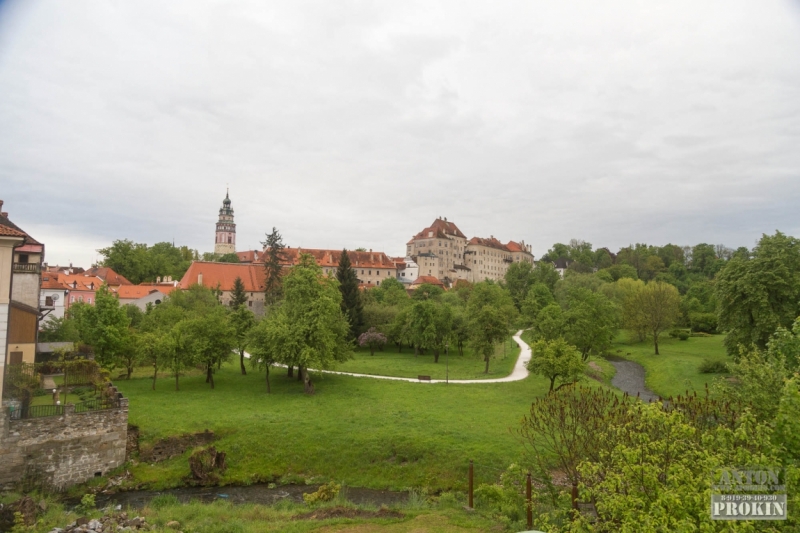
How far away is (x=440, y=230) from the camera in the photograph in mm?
130875

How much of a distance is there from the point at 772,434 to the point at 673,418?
1249mm

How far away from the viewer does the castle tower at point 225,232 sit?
150 m

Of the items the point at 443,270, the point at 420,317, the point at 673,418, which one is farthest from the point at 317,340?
the point at 443,270

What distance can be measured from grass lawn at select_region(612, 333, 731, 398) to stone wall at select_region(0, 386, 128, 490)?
2823cm

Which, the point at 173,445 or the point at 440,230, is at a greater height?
the point at 440,230

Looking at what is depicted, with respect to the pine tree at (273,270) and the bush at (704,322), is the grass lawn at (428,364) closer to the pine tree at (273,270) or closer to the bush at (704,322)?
the pine tree at (273,270)

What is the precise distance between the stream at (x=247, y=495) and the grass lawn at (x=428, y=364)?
14365 millimetres

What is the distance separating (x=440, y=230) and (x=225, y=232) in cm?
7160

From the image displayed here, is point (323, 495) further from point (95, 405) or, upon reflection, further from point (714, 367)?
point (714, 367)

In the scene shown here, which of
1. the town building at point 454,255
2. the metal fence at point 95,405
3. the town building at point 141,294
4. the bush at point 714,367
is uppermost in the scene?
the town building at point 454,255

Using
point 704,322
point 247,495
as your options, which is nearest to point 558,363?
point 247,495

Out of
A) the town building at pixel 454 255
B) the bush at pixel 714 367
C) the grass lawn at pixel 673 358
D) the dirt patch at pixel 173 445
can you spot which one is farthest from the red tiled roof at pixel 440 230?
the dirt patch at pixel 173 445

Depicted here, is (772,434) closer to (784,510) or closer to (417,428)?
(784,510)

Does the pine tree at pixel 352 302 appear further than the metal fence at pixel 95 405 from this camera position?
Yes
